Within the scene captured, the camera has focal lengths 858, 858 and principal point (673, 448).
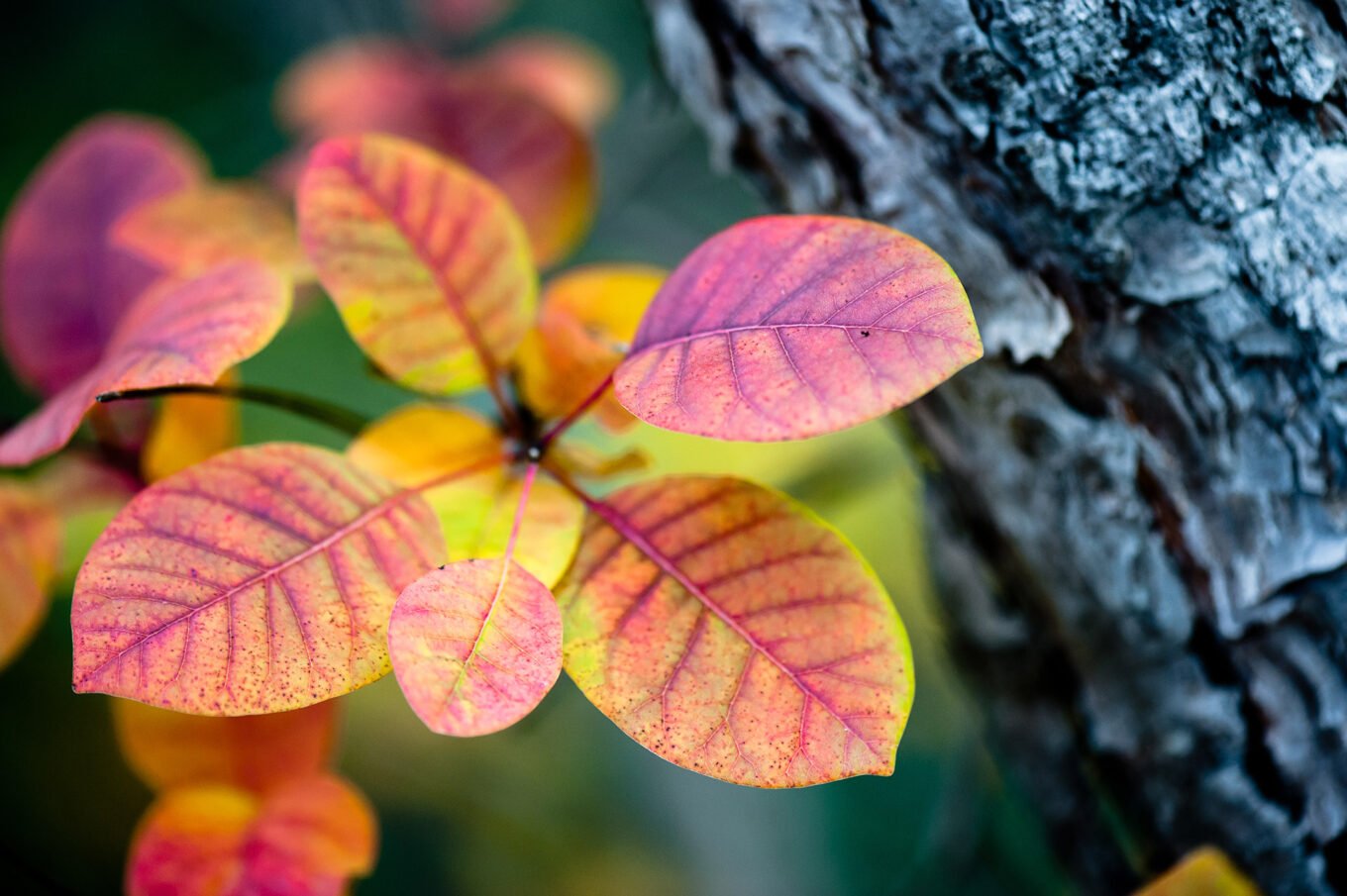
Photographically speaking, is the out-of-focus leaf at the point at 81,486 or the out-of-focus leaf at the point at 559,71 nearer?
the out-of-focus leaf at the point at 81,486

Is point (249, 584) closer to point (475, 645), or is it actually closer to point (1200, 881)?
point (475, 645)

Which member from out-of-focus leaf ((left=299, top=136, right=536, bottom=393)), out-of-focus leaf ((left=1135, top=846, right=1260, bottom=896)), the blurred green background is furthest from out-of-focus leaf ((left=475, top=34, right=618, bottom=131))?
out-of-focus leaf ((left=1135, top=846, right=1260, bottom=896))

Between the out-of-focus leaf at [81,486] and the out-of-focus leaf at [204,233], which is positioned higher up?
the out-of-focus leaf at [204,233]

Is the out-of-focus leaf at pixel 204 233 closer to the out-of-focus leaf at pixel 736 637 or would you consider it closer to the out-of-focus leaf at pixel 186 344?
the out-of-focus leaf at pixel 186 344

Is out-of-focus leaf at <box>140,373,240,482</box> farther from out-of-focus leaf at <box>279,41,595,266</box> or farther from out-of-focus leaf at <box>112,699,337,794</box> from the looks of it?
out-of-focus leaf at <box>279,41,595,266</box>

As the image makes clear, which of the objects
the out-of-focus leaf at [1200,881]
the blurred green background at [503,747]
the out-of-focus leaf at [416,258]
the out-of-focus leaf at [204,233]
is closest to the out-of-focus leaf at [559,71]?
the blurred green background at [503,747]
